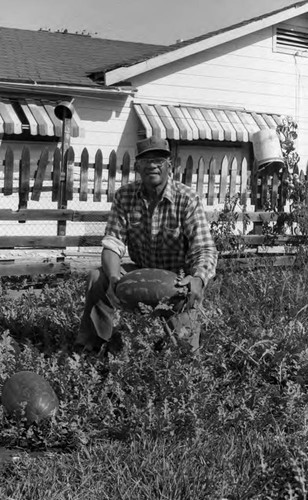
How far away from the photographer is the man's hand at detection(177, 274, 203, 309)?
14.9ft

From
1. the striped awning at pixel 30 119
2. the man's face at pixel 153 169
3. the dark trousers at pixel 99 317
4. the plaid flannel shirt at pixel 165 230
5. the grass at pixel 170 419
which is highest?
the striped awning at pixel 30 119

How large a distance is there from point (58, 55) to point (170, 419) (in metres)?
11.1

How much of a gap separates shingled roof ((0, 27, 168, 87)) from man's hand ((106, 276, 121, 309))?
7.21 m

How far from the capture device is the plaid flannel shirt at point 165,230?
4.93 metres

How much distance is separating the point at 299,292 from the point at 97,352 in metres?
2.07

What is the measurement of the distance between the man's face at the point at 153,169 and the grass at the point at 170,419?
3.06 feet

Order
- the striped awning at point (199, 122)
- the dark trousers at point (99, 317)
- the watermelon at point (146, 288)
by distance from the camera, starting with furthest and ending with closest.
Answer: the striped awning at point (199, 122) < the dark trousers at point (99, 317) < the watermelon at point (146, 288)

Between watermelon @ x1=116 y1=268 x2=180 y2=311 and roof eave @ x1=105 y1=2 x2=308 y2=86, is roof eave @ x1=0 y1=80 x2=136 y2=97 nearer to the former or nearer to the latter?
roof eave @ x1=105 y1=2 x2=308 y2=86

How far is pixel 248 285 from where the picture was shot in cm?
677

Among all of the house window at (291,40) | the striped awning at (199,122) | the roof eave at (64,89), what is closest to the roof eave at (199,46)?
the roof eave at (64,89)

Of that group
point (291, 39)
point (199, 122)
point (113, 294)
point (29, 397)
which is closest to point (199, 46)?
point (199, 122)

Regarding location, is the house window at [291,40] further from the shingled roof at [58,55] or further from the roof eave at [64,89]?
the roof eave at [64,89]

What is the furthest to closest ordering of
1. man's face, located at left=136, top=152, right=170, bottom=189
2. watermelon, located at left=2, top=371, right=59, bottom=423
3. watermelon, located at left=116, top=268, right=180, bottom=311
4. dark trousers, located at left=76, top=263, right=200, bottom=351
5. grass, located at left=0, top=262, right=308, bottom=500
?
1. man's face, located at left=136, top=152, right=170, bottom=189
2. dark trousers, located at left=76, top=263, right=200, bottom=351
3. watermelon, located at left=116, top=268, right=180, bottom=311
4. watermelon, located at left=2, top=371, right=59, bottom=423
5. grass, located at left=0, top=262, right=308, bottom=500

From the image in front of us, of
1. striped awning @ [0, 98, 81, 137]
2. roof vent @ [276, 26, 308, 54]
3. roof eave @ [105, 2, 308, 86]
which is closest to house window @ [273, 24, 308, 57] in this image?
roof vent @ [276, 26, 308, 54]
